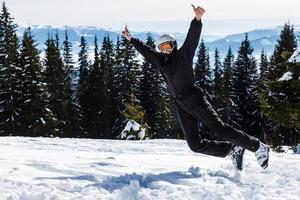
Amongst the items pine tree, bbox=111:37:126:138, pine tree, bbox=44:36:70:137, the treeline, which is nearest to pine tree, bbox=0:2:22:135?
the treeline

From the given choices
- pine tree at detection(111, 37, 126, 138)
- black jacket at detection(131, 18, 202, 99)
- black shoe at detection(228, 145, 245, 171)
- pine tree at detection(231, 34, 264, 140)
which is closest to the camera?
black jacket at detection(131, 18, 202, 99)

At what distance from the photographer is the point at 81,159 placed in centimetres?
843

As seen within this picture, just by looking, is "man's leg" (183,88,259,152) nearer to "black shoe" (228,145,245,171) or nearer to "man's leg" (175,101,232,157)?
"man's leg" (175,101,232,157)

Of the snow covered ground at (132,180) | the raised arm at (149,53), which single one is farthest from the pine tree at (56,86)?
the raised arm at (149,53)

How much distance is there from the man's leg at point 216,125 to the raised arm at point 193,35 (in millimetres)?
586

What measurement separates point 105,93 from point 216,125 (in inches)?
2143

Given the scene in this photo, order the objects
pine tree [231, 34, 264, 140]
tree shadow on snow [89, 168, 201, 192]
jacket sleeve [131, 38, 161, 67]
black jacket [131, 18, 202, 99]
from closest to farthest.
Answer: tree shadow on snow [89, 168, 201, 192] < black jacket [131, 18, 202, 99] < jacket sleeve [131, 38, 161, 67] < pine tree [231, 34, 264, 140]

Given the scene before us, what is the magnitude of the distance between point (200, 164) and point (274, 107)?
10036 mm

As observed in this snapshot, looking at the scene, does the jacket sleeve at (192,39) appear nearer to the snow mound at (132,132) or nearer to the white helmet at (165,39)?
the white helmet at (165,39)

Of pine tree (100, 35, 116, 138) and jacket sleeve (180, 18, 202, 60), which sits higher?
jacket sleeve (180, 18, 202, 60)

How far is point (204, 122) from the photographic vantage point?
6809 mm

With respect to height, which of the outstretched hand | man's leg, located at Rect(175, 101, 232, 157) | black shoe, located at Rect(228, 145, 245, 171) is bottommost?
black shoe, located at Rect(228, 145, 245, 171)

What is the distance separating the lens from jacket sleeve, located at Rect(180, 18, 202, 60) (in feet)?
22.0

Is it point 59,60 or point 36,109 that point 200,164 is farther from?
point 59,60
